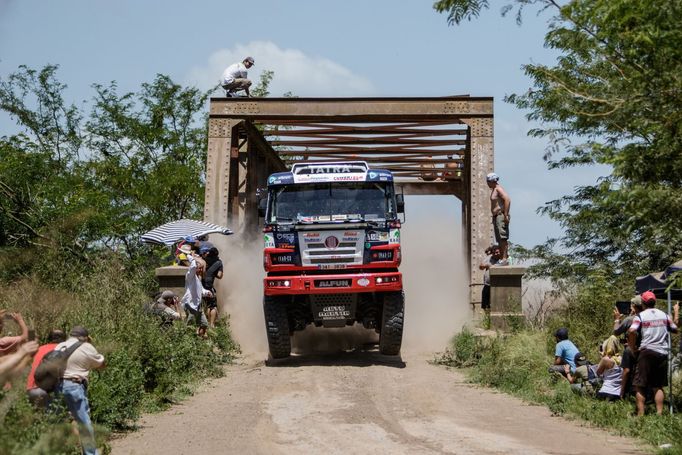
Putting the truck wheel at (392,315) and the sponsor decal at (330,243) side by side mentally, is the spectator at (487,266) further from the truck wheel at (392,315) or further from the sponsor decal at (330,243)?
the sponsor decal at (330,243)

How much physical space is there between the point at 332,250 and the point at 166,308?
2.96m

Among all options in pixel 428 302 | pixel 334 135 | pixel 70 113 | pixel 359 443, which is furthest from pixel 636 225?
pixel 70 113

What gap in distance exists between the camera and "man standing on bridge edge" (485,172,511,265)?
19594 mm

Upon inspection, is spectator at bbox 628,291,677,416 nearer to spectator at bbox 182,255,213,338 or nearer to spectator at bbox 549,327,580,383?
spectator at bbox 549,327,580,383

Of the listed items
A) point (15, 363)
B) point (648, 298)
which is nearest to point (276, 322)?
point (648, 298)

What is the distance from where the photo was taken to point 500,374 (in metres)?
15.0

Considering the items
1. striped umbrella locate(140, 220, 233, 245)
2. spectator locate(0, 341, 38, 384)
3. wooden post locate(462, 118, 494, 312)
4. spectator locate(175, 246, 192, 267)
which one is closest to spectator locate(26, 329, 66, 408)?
spectator locate(0, 341, 38, 384)

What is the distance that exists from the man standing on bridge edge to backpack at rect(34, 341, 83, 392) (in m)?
12.2

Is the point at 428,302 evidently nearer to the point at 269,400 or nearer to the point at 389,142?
the point at 389,142

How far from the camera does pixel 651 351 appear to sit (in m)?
12.0

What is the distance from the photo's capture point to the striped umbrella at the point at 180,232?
19406mm

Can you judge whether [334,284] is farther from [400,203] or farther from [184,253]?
[184,253]

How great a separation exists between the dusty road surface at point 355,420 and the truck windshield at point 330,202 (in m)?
2.54

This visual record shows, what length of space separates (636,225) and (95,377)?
6.20 m
